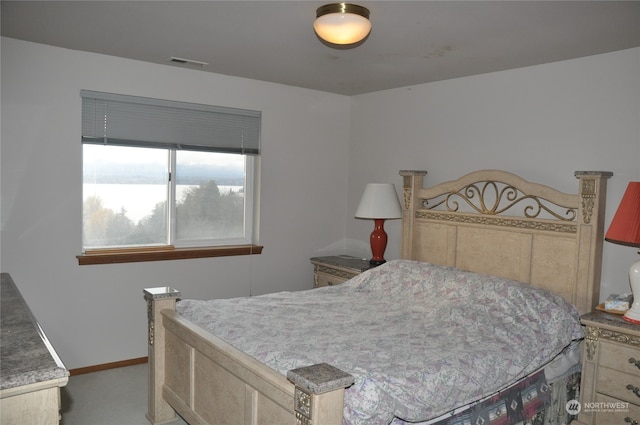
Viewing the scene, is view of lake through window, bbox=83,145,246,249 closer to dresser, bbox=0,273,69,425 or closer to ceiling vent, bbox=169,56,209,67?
ceiling vent, bbox=169,56,209,67

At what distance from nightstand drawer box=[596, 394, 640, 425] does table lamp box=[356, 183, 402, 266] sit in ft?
6.27

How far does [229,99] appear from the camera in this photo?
4.27 meters

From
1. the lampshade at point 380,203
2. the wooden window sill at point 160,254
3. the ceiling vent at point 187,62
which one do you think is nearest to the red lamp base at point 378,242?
the lampshade at point 380,203

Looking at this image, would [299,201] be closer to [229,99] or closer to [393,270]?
[229,99]

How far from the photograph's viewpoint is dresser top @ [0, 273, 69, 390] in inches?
57.7

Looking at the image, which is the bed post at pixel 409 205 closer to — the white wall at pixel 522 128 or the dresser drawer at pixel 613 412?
the white wall at pixel 522 128

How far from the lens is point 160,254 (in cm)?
399

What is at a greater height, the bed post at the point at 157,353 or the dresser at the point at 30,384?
the dresser at the point at 30,384

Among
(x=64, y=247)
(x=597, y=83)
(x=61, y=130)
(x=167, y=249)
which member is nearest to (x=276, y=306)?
(x=167, y=249)

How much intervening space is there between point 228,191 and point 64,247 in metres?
1.38

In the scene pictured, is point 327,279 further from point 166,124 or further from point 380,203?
point 166,124

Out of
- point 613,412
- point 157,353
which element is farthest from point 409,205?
point 157,353

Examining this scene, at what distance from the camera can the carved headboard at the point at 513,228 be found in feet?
10.1

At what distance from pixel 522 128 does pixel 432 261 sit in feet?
3.91
